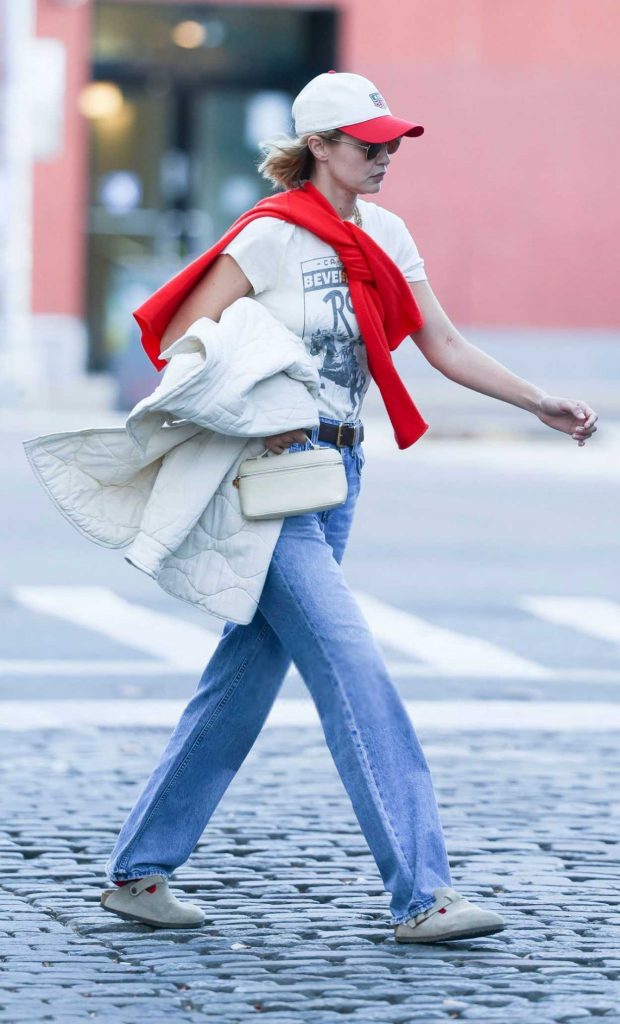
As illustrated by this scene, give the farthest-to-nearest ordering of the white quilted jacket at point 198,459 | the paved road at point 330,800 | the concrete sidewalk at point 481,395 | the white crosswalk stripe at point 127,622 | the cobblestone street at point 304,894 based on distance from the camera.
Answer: the concrete sidewalk at point 481,395, the white crosswalk stripe at point 127,622, the white quilted jacket at point 198,459, the paved road at point 330,800, the cobblestone street at point 304,894

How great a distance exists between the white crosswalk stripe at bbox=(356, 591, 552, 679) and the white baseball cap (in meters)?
4.30

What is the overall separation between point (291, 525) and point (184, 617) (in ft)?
17.4

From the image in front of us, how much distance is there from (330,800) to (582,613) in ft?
13.6

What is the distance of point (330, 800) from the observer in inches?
241

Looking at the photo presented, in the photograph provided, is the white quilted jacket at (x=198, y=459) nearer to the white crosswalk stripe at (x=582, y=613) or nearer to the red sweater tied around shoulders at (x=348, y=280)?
the red sweater tied around shoulders at (x=348, y=280)

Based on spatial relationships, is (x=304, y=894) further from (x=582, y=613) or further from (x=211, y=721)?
(x=582, y=613)

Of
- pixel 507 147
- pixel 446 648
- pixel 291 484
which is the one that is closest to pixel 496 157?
pixel 507 147

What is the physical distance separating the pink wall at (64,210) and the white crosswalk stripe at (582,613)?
13543 millimetres

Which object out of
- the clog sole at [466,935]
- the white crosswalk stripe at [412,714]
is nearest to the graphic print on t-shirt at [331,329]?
the clog sole at [466,935]

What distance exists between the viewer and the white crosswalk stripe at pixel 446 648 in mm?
8578

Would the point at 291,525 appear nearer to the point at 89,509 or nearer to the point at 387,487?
the point at 89,509

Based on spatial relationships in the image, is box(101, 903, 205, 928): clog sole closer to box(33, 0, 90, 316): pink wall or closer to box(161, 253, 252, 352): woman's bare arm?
box(161, 253, 252, 352): woman's bare arm

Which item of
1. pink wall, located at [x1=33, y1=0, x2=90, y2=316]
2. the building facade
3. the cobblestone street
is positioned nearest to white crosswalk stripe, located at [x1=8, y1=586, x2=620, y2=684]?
the cobblestone street

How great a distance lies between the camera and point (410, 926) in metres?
4.45
